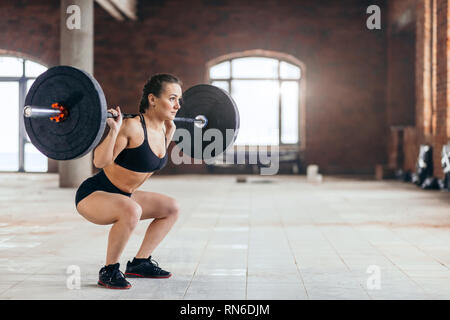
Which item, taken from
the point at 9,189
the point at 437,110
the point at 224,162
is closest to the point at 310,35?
the point at 224,162

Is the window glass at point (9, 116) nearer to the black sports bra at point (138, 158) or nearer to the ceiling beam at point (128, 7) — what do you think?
the ceiling beam at point (128, 7)

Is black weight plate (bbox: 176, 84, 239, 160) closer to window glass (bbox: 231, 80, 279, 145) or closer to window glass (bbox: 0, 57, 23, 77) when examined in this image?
window glass (bbox: 231, 80, 279, 145)

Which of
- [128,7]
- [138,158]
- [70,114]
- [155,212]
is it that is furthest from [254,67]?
[70,114]

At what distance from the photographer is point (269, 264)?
147 inches

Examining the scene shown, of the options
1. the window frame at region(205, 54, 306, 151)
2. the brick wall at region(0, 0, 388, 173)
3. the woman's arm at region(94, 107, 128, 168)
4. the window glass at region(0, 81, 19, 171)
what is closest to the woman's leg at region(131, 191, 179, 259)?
the woman's arm at region(94, 107, 128, 168)

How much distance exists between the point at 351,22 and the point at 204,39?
11.1 ft

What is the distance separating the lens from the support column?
904 cm

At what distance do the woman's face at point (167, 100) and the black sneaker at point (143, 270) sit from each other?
0.86m

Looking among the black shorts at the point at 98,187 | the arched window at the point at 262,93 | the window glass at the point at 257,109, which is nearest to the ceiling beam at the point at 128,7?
the arched window at the point at 262,93

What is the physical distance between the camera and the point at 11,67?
13.4 meters

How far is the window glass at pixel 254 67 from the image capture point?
520 inches

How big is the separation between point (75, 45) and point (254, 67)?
5170mm

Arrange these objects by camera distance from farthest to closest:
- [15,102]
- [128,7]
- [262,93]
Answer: [15,102], [262,93], [128,7]

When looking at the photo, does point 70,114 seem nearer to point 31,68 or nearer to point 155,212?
point 155,212
